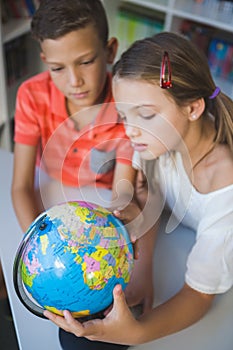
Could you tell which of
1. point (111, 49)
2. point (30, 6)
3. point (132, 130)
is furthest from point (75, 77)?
point (30, 6)

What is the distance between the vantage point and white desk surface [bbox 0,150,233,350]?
0.94 meters

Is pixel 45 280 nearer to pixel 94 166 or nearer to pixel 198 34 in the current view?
pixel 94 166

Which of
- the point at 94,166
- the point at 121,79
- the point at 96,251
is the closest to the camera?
the point at 96,251

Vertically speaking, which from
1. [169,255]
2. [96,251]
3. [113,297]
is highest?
[96,251]

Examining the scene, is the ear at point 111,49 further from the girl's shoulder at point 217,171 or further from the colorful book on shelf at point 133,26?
the colorful book on shelf at point 133,26

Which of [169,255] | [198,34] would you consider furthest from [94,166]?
[198,34]

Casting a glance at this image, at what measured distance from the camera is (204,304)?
3.26ft

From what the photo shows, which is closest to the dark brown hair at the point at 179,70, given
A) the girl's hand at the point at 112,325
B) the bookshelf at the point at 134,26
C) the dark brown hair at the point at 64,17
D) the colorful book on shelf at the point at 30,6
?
the dark brown hair at the point at 64,17

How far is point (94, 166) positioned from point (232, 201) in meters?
0.38

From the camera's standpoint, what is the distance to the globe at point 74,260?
2.65ft

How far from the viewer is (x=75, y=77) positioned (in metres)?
1.19

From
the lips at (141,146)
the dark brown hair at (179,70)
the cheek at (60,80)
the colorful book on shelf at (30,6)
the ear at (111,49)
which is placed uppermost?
the dark brown hair at (179,70)

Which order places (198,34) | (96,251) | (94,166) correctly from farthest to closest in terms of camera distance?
(198,34)
(94,166)
(96,251)

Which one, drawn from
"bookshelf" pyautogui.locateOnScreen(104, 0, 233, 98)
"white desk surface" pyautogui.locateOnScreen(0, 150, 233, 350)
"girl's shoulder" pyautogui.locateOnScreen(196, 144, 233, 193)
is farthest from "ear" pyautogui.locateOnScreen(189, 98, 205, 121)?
"bookshelf" pyautogui.locateOnScreen(104, 0, 233, 98)
